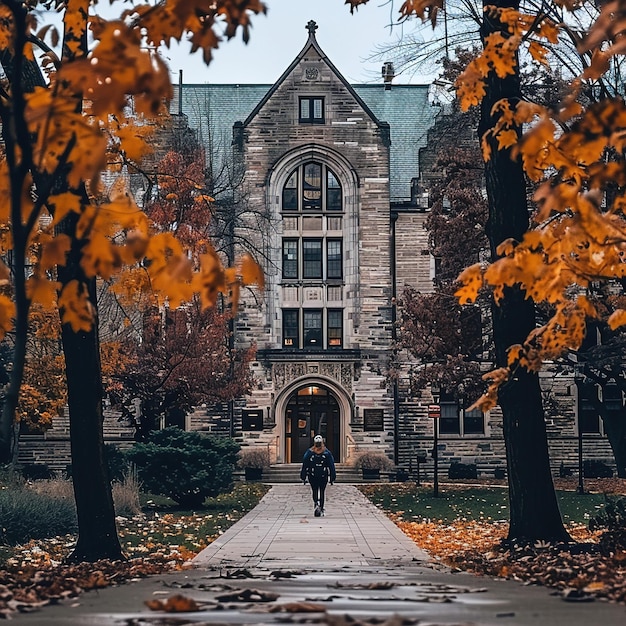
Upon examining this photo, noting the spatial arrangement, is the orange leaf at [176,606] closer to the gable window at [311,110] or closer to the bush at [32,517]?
the bush at [32,517]

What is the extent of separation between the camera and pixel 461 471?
39.1m

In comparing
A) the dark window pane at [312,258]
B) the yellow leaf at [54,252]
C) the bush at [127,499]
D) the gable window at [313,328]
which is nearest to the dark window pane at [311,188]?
the dark window pane at [312,258]

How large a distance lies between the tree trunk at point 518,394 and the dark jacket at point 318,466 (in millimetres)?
9906

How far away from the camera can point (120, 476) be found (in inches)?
1022

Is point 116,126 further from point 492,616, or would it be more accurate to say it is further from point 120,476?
point 120,476

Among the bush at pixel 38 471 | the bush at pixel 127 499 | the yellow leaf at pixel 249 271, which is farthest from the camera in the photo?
the bush at pixel 38 471

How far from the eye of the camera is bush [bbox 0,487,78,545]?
15398mm

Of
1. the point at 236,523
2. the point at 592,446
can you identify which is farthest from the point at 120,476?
the point at 592,446

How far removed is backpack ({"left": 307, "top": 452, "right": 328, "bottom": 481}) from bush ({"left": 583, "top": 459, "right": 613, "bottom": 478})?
19905 mm

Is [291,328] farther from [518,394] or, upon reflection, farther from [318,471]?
[518,394]

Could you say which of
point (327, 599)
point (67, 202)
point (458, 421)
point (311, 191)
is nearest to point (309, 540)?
point (327, 599)

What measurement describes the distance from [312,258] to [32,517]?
25.6 m

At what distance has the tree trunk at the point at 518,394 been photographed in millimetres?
11352

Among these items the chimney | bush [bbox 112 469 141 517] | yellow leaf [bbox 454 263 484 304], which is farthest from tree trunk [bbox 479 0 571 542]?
bush [bbox 112 469 141 517]
